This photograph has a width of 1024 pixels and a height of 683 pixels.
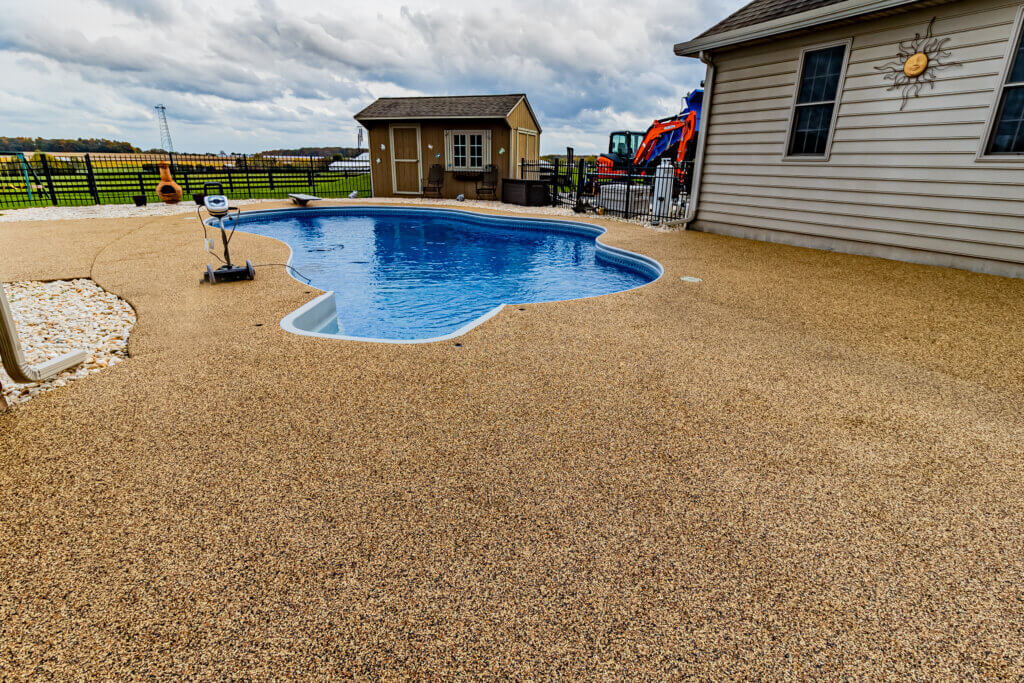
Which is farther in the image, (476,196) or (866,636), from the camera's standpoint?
(476,196)

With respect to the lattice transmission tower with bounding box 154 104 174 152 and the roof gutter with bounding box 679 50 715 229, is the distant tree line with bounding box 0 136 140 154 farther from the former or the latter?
the roof gutter with bounding box 679 50 715 229

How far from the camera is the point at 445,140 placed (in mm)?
14656

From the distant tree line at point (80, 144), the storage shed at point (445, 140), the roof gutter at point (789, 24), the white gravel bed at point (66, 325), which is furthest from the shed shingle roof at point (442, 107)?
the distant tree line at point (80, 144)

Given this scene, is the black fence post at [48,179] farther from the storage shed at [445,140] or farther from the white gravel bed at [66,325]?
the white gravel bed at [66,325]

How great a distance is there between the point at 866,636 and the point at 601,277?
574 cm

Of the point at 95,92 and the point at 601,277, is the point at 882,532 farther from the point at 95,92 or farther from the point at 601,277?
the point at 95,92

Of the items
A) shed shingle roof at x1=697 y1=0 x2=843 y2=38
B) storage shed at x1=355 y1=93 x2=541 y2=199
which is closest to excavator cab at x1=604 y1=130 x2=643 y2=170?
storage shed at x1=355 y1=93 x2=541 y2=199

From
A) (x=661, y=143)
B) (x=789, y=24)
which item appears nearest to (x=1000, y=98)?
(x=789, y=24)

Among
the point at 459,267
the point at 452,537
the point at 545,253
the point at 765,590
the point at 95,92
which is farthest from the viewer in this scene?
the point at 95,92

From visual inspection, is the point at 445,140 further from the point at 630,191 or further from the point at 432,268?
the point at 432,268

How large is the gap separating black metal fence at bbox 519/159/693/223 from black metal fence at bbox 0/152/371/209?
7.07m

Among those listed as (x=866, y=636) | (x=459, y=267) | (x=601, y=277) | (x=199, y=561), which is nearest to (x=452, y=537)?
(x=199, y=561)

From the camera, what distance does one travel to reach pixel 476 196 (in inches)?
589

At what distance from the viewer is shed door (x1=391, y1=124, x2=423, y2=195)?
48.5 ft
